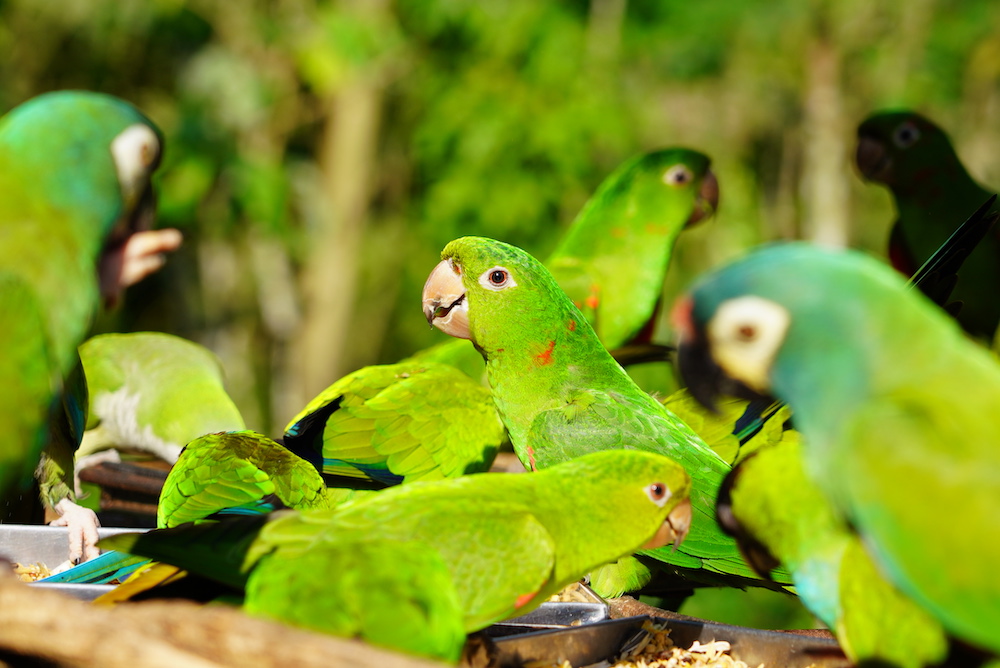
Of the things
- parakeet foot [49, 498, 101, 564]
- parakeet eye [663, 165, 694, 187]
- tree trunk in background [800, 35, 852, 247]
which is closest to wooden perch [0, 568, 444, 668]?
parakeet foot [49, 498, 101, 564]

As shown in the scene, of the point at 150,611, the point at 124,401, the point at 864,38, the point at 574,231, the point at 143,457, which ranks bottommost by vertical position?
the point at 143,457

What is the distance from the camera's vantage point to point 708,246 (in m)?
8.93

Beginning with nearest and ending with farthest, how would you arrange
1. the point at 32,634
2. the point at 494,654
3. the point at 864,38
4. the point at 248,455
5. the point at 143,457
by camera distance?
the point at 32,634, the point at 494,654, the point at 248,455, the point at 143,457, the point at 864,38

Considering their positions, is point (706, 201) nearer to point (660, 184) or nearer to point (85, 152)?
point (660, 184)

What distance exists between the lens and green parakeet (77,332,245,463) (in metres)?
3.31

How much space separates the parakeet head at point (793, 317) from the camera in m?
1.25

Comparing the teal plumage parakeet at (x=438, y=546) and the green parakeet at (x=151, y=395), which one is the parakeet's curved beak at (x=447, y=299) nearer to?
the teal plumage parakeet at (x=438, y=546)

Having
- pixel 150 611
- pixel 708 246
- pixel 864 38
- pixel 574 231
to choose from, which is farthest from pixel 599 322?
pixel 864 38

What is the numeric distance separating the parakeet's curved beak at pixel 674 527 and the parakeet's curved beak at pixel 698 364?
0.41m

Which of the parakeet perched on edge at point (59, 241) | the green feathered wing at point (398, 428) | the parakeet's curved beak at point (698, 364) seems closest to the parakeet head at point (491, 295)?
A: the green feathered wing at point (398, 428)

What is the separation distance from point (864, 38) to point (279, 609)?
28.1 feet

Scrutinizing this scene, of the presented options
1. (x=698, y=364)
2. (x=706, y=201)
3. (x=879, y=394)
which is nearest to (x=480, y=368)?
(x=706, y=201)

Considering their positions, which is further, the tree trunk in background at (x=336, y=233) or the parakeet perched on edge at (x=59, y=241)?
the tree trunk in background at (x=336, y=233)

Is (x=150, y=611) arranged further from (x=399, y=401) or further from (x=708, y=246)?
(x=708, y=246)
